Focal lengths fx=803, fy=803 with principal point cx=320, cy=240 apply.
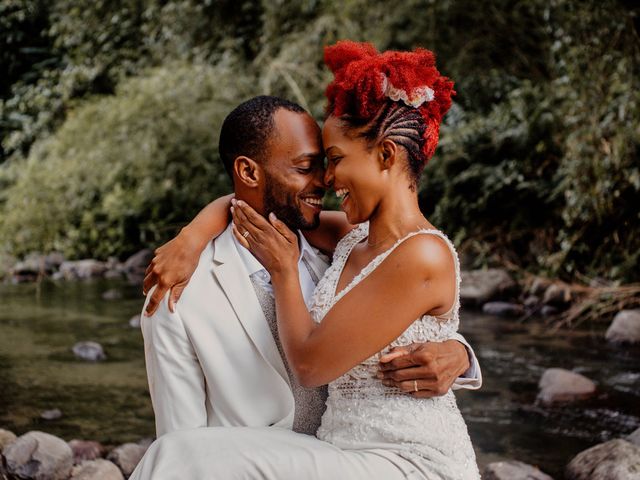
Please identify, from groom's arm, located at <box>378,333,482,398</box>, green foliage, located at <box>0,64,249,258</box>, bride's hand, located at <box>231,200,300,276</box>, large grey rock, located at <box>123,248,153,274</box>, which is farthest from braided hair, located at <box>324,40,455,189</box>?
large grey rock, located at <box>123,248,153,274</box>

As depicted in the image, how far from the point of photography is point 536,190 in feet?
30.0

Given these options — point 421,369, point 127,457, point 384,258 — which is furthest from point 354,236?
point 127,457

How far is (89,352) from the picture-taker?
6.99 metres

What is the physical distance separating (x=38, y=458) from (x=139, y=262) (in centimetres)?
835

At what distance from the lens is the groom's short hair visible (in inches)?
92.2

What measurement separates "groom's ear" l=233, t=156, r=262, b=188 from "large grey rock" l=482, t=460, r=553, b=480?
2275 mm

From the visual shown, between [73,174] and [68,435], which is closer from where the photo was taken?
[68,435]

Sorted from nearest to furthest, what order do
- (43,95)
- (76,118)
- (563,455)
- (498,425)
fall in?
(563,455), (498,425), (76,118), (43,95)

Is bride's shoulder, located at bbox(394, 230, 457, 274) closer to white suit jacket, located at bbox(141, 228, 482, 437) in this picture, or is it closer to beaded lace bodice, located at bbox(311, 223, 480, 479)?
beaded lace bodice, located at bbox(311, 223, 480, 479)

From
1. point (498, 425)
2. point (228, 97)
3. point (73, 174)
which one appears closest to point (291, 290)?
point (498, 425)

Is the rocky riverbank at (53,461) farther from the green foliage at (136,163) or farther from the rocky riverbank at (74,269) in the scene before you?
the rocky riverbank at (74,269)

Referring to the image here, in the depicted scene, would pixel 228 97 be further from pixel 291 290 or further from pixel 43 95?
pixel 291 290

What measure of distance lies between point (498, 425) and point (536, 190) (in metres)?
4.61

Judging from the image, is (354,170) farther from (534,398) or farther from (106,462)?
(534,398)
